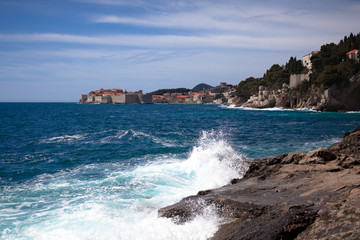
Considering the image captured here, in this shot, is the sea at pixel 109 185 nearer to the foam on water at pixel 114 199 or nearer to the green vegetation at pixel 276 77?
the foam on water at pixel 114 199

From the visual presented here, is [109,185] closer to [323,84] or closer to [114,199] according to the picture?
[114,199]

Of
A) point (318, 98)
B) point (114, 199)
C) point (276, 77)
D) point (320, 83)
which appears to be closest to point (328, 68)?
point (320, 83)

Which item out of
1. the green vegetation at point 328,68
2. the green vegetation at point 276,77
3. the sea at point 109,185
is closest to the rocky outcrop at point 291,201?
the sea at point 109,185

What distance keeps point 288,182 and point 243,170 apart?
3.71m

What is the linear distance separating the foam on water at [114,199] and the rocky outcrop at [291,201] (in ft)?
1.70

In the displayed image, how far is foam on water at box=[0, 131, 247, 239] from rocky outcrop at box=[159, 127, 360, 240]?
20.4 inches

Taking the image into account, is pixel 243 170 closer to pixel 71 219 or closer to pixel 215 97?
pixel 71 219

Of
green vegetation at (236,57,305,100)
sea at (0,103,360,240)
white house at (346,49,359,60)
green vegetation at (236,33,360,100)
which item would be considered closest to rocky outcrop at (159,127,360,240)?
sea at (0,103,360,240)

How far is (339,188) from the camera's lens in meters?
6.26

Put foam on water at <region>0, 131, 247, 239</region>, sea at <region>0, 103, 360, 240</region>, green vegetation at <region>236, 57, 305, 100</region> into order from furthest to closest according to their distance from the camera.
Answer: green vegetation at <region>236, 57, 305, 100</region> < sea at <region>0, 103, 360, 240</region> < foam on water at <region>0, 131, 247, 239</region>

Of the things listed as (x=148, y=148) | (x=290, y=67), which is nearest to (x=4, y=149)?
(x=148, y=148)

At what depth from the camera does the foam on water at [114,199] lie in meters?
7.04

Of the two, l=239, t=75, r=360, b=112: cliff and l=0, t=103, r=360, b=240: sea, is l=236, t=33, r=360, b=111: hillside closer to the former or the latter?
l=239, t=75, r=360, b=112: cliff

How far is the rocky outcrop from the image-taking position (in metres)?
5.01
